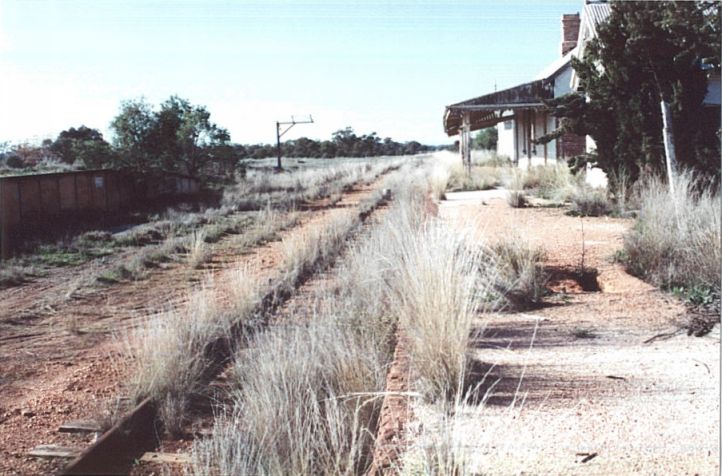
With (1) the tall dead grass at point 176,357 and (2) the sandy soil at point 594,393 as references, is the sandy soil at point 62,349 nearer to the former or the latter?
(1) the tall dead grass at point 176,357

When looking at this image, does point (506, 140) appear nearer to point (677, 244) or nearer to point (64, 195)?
point (64, 195)

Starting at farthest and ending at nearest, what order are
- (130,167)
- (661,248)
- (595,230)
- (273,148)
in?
(273,148) → (130,167) → (595,230) → (661,248)

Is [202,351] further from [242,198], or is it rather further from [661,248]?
[242,198]

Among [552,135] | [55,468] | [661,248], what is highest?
[552,135]

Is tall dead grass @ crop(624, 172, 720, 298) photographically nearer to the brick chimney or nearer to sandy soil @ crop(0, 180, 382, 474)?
sandy soil @ crop(0, 180, 382, 474)

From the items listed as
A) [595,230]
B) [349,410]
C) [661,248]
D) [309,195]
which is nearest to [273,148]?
[309,195]

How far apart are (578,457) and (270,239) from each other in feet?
45.4

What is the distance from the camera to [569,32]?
102 ft

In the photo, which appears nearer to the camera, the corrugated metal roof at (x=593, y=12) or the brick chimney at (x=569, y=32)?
the corrugated metal roof at (x=593, y=12)

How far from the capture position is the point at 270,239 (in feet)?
57.4

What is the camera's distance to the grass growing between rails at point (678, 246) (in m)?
7.96

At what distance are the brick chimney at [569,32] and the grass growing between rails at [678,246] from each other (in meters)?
22.2

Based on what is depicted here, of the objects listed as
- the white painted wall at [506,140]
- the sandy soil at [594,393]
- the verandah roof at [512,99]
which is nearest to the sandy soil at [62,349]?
the sandy soil at [594,393]

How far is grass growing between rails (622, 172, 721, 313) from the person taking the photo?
7.96m
